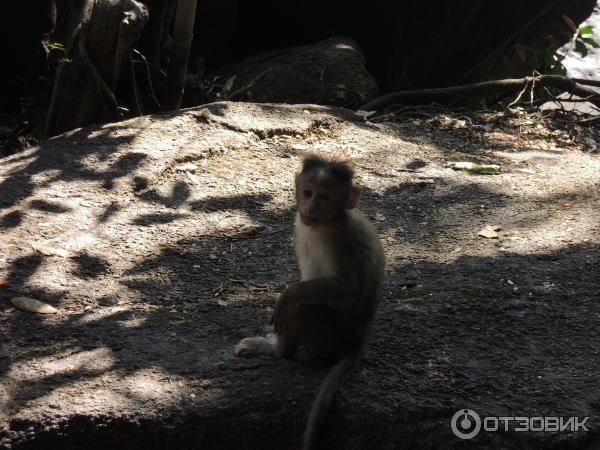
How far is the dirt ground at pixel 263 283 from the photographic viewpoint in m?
3.35

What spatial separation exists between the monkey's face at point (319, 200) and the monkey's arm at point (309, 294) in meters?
0.31

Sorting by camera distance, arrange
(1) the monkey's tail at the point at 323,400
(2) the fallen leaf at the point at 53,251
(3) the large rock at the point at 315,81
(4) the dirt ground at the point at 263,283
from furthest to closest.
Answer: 1. (3) the large rock at the point at 315,81
2. (2) the fallen leaf at the point at 53,251
3. (4) the dirt ground at the point at 263,283
4. (1) the monkey's tail at the point at 323,400

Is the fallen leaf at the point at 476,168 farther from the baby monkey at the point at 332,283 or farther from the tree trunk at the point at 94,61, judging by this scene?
the baby monkey at the point at 332,283

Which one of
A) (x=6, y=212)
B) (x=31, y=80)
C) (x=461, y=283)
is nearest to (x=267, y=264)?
(x=461, y=283)

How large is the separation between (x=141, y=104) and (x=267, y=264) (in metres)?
3.35

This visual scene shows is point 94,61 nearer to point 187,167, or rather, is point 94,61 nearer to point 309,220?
point 187,167

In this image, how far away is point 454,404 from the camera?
337 centimetres

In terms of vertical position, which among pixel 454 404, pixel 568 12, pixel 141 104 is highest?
pixel 568 12

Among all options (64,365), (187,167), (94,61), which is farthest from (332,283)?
(94,61)

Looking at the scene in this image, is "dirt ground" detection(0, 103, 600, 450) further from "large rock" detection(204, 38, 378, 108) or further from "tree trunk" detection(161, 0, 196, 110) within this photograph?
"large rock" detection(204, 38, 378, 108)

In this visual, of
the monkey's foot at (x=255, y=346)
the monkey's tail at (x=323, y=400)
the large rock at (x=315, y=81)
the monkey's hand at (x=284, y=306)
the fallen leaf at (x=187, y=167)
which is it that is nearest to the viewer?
the monkey's tail at (x=323, y=400)

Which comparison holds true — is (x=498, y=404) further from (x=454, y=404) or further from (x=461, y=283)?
(x=461, y=283)

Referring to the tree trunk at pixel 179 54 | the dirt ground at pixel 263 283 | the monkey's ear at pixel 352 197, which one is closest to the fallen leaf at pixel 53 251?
the dirt ground at pixel 263 283

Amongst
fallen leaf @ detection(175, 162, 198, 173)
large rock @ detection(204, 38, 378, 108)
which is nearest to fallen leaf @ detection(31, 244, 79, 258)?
fallen leaf @ detection(175, 162, 198, 173)
